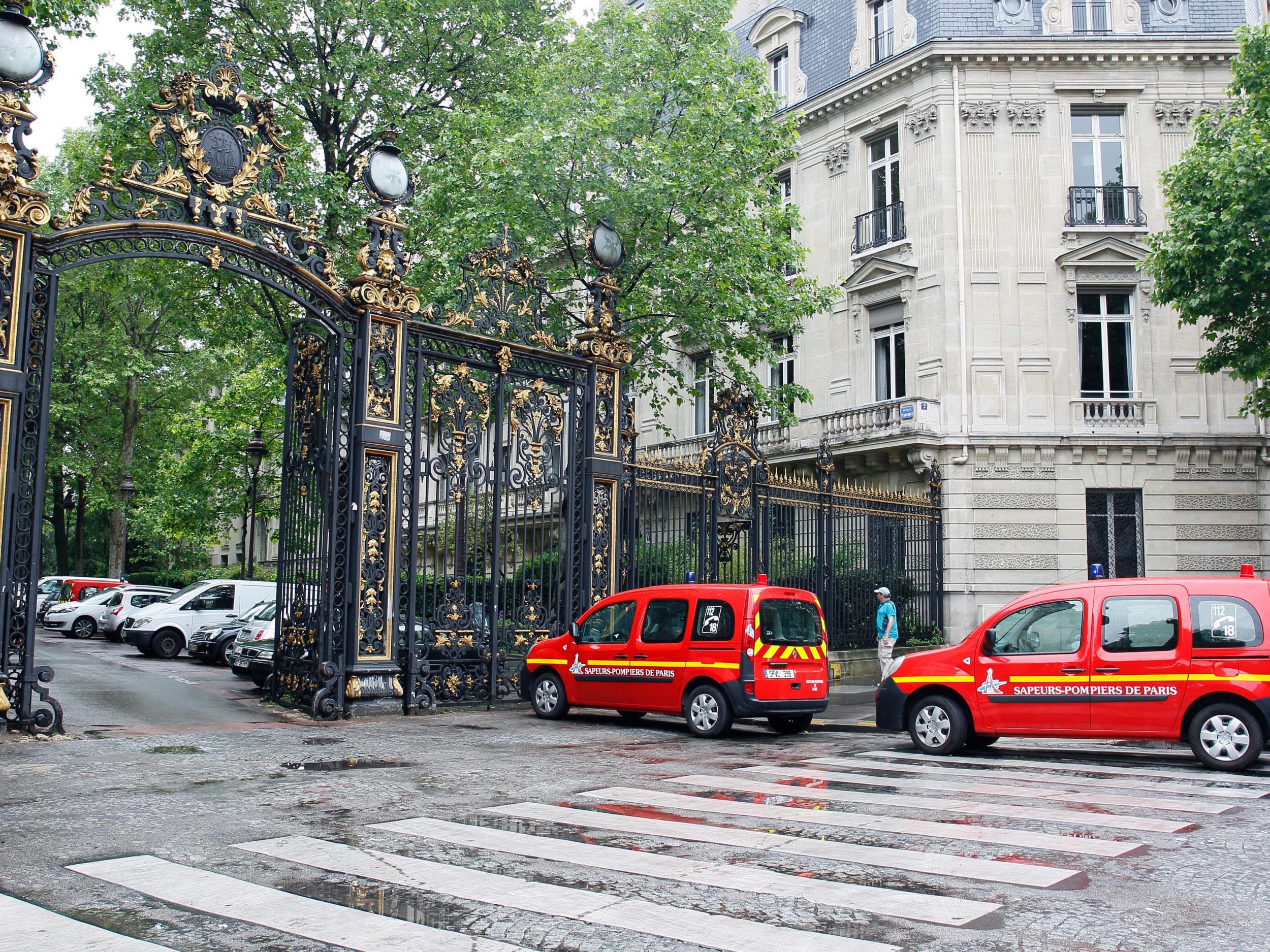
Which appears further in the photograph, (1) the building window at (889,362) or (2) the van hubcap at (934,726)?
(1) the building window at (889,362)

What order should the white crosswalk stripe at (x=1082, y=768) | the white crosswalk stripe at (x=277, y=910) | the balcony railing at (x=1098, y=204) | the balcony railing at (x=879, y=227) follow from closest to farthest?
the white crosswalk stripe at (x=277, y=910)
the white crosswalk stripe at (x=1082, y=768)
the balcony railing at (x=1098, y=204)
the balcony railing at (x=879, y=227)

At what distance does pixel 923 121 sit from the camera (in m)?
26.3

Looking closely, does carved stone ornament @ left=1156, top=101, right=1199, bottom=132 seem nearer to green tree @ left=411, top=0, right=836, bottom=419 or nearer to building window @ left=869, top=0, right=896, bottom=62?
building window @ left=869, top=0, right=896, bottom=62

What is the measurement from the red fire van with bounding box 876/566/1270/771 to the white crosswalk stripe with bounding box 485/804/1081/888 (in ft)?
15.9

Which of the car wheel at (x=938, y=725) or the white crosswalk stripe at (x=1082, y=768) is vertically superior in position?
the car wheel at (x=938, y=725)

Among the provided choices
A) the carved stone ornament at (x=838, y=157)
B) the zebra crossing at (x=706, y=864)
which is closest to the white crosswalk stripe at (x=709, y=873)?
the zebra crossing at (x=706, y=864)

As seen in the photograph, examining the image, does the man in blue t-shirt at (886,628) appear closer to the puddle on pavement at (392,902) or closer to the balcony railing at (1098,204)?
the balcony railing at (1098,204)

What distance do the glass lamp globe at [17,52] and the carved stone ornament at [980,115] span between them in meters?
20.7

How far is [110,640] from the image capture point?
1278 inches

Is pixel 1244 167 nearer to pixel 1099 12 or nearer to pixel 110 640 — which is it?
pixel 1099 12

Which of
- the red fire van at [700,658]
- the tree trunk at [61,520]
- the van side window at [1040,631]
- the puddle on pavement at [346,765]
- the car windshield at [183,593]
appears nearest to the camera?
the puddle on pavement at [346,765]

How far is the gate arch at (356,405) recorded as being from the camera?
34.5 feet

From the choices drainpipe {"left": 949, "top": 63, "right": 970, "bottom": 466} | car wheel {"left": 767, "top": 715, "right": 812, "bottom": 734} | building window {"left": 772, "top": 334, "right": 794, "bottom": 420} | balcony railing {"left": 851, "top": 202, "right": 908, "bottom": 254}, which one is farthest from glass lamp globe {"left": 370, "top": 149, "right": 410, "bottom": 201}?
building window {"left": 772, "top": 334, "right": 794, "bottom": 420}

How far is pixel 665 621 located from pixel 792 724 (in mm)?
2042
